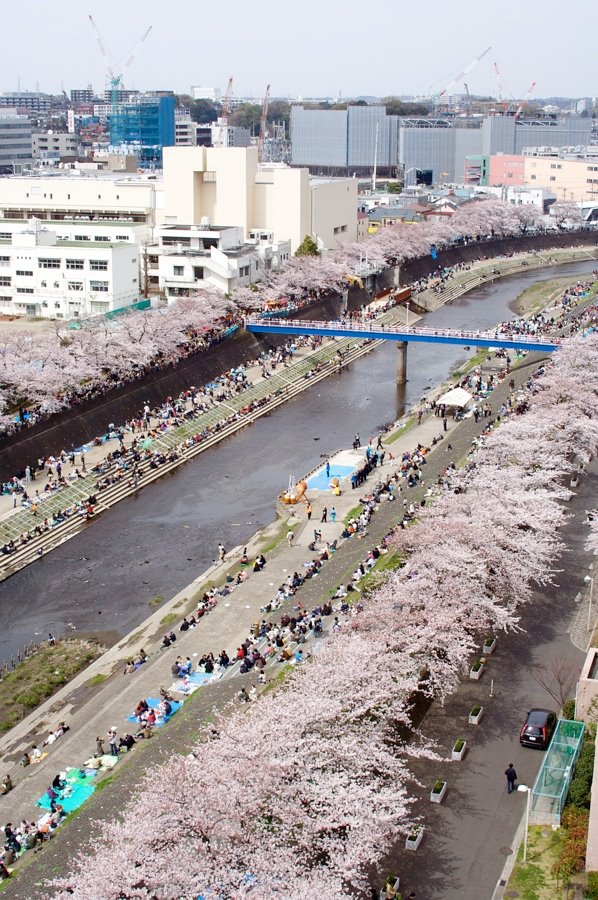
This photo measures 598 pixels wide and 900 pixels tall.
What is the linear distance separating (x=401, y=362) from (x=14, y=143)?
72.4 metres

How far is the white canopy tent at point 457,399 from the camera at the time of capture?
34.3 meters

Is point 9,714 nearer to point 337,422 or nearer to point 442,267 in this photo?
point 337,422

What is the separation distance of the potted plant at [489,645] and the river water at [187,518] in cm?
740

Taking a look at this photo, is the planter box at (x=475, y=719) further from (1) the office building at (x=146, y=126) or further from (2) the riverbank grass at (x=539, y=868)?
(1) the office building at (x=146, y=126)

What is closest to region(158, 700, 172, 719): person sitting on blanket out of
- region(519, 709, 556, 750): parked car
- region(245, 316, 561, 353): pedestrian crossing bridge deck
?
region(519, 709, 556, 750): parked car

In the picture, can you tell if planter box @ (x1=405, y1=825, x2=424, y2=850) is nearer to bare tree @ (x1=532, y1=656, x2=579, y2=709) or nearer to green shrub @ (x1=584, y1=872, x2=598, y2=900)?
green shrub @ (x1=584, y1=872, x2=598, y2=900)

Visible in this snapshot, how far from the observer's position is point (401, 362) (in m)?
41.1

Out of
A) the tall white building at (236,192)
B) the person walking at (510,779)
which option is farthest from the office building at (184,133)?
the person walking at (510,779)

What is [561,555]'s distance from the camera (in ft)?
71.1

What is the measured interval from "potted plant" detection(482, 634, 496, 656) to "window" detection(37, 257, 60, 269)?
31.0 metres

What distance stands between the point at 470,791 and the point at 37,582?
12548 millimetres

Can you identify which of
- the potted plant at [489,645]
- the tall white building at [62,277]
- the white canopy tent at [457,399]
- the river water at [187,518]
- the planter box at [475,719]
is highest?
the tall white building at [62,277]

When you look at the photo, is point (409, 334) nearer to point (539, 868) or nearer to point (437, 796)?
point (437, 796)

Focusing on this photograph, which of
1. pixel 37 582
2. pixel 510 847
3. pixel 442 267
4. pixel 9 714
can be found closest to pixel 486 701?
pixel 510 847
